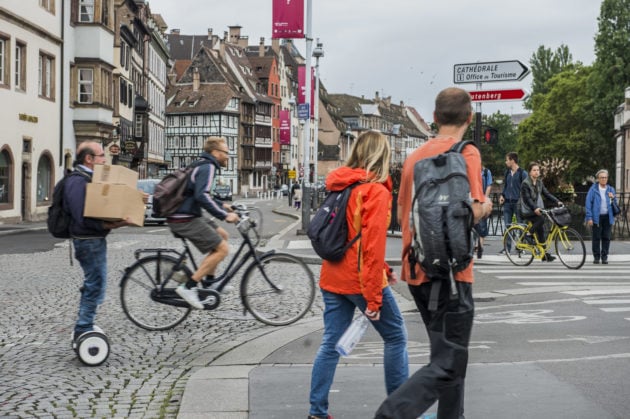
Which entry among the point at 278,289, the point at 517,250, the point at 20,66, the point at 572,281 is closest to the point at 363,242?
the point at 278,289

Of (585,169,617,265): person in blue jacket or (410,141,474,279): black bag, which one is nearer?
(410,141,474,279): black bag

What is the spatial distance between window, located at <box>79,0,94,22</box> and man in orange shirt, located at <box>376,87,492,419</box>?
3762 centimetres

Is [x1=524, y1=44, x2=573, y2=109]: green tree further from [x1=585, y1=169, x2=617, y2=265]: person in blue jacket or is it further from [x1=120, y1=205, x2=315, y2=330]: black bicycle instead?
[x1=120, y1=205, x2=315, y2=330]: black bicycle

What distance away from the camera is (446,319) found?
4.57m

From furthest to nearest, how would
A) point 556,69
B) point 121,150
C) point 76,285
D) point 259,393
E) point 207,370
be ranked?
1. point 556,69
2. point 121,150
3. point 76,285
4. point 207,370
5. point 259,393

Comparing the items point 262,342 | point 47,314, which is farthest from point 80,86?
point 262,342

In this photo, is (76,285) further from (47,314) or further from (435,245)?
(435,245)

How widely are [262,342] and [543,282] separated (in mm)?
6659

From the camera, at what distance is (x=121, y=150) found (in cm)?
5253

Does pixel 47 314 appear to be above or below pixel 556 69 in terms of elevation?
below

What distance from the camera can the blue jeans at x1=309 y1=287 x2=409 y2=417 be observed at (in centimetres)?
527

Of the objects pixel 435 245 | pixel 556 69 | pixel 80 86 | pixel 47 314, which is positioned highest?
pixel 556 69

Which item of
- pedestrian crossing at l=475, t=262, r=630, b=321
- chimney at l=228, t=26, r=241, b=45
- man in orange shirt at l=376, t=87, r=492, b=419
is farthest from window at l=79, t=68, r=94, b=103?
chimney at l=228, t=26, r=241, b=45

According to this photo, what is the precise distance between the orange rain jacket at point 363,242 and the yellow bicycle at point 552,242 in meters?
11.2
